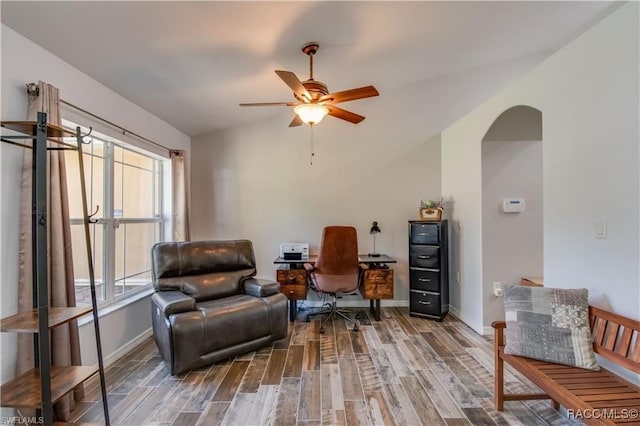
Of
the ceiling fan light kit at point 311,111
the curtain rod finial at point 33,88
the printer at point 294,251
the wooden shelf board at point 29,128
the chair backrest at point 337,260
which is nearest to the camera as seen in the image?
the wooden shelf board at point 29,128

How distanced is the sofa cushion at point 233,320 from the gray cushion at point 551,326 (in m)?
2.03

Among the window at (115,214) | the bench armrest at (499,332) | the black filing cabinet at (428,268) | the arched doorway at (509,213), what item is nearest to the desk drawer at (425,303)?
the black filing cabinet at (428,268)

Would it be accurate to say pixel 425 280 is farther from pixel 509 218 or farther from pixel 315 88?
pixel 315 88

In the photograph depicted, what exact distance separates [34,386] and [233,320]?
1.37 meters

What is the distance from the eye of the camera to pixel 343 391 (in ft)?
7.78

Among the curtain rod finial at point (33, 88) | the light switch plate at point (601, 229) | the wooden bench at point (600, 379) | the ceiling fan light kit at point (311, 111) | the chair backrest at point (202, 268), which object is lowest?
the wooden bench at point (600, 379)

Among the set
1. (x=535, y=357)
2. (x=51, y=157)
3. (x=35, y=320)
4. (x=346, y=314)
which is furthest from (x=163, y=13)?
(x=346, y=314)

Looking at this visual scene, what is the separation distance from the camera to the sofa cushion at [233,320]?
2725 mm

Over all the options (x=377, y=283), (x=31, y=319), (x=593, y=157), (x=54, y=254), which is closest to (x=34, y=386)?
(x=31, y=319)

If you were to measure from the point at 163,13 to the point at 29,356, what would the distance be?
7.17 ft

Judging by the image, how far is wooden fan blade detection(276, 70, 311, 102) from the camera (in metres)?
2.05

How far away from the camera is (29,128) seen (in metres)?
1.78

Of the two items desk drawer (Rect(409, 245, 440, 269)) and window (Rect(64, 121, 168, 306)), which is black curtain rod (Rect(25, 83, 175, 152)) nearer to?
window (Rect(64, 121, 168, 306))

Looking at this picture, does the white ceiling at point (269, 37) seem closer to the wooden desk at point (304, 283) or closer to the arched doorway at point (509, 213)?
the arched doorway at point (509, 213)
